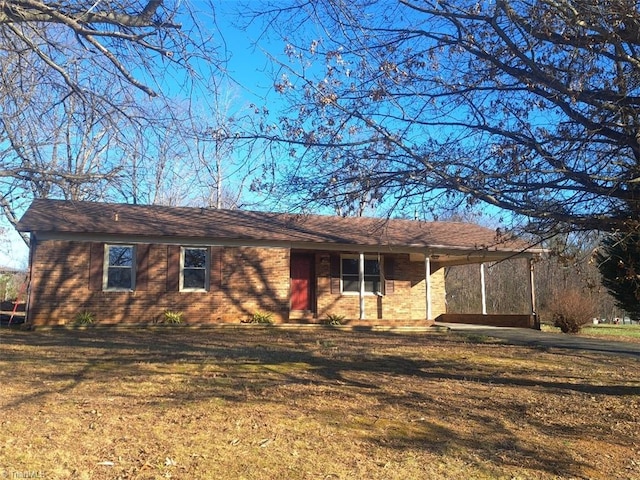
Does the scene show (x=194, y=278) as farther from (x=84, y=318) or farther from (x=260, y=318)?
(x=84, y=318)

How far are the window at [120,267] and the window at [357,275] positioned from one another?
7.04 metres

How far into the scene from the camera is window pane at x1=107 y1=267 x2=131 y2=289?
1634 centimetres

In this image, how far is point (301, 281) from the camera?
1961 cm

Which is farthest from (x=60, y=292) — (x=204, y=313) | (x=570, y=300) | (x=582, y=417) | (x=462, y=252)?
(x=570, y=300)

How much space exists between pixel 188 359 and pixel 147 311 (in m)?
7.55

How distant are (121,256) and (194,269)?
82.5 inches

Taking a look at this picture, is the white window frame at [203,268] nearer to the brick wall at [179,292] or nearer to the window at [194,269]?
the window at [194,269]

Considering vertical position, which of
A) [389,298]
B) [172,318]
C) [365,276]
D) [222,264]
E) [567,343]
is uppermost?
[222,264]

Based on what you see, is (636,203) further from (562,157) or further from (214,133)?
(214,133)

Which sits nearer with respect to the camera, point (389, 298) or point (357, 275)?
point (357, 275)

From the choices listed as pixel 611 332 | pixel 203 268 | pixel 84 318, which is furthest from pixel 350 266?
pixel 611 332

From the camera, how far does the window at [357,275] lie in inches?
780

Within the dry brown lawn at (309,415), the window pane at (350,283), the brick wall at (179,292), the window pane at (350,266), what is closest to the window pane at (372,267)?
the window pane at (350,266)

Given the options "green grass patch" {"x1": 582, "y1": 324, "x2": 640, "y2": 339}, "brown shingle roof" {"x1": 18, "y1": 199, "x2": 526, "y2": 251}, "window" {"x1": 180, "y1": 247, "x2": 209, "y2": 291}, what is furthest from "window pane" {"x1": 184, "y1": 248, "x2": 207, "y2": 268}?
"green grass patch" {"x1": 582, "y1": 324, "x2": 640, "y2": 339}
